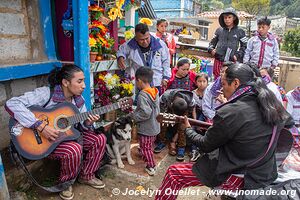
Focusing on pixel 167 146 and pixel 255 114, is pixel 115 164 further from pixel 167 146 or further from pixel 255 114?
pixel 255 114

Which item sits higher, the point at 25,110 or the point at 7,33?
the point at 7,33

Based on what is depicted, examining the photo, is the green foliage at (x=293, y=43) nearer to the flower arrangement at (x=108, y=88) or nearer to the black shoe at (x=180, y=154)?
the black shoe at (x=180, y=154)

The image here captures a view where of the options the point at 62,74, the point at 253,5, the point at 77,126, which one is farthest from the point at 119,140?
the point at 253,5

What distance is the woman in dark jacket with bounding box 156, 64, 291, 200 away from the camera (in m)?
2.04

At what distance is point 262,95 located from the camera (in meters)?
2.04

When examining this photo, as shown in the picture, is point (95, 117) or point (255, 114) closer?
point (255, 114)

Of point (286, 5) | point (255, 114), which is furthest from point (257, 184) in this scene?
point (286, 5)

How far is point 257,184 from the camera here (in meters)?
2.16

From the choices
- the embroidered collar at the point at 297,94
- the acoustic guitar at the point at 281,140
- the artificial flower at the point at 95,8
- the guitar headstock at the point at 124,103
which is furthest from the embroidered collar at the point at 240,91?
the artificial flower at the point at 95,8

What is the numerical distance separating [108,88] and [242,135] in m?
2.76

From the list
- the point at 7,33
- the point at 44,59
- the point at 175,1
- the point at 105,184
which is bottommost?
the point at 105,184

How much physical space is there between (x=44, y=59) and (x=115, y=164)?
6.00 feet

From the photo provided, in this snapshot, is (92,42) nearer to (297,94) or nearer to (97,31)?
(97,31)

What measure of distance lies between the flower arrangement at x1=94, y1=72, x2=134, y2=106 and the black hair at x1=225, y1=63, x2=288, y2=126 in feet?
8.06
